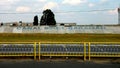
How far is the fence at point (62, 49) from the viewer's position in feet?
62.6

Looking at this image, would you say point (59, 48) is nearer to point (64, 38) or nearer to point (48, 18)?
point (64, 38)

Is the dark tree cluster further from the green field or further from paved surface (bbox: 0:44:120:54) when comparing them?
paved surface (bbox: 0:44:120:54)

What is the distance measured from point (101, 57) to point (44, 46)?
12.2 ft

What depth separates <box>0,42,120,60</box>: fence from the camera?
62.6 feet

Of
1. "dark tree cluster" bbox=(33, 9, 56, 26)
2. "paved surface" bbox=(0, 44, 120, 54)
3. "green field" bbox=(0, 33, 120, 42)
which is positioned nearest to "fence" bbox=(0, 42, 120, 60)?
"paved surface" bbox=(0, 44, 120, 54)

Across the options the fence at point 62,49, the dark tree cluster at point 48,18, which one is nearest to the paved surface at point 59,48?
the fence at point 62,49

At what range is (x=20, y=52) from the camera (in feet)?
64.0

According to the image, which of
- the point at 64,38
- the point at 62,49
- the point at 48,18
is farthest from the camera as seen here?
the point at 48,18

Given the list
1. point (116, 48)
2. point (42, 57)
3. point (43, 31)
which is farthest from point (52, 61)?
point (43, 31)

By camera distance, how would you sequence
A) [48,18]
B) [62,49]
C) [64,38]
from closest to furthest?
1. [62,49]
2. [64,38]
3. [48,18]

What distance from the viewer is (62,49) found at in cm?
1991

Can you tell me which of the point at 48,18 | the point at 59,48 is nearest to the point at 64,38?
the point at 59,48

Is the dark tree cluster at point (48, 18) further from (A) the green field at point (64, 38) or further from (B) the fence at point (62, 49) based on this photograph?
(B) the fence at point (62, 49)

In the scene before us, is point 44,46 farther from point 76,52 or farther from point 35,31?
point 35,31
